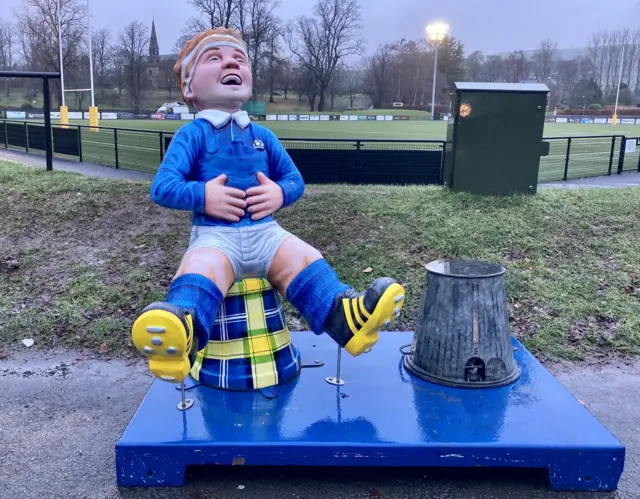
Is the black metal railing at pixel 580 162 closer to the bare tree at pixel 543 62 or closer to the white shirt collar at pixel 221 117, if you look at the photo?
the white shirt collar at pixel 221 117

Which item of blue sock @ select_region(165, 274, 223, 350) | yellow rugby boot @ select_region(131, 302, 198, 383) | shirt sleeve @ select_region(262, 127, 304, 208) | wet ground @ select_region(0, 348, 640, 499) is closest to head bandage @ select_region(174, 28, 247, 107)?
shirt sleeve @ select_region(262, 127, 304, 208)

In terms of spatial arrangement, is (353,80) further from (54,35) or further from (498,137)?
(498,137)

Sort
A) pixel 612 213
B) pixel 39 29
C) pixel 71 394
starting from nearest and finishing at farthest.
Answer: pixel 71 394
pixel 612 213
pixel 39 29

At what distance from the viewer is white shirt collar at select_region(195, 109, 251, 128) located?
3.35 meters

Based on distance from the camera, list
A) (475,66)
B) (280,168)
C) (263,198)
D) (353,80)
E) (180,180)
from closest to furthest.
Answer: (180,180), (263,198), (280,168), (353,80), (475,66)

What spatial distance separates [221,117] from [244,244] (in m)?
0.71

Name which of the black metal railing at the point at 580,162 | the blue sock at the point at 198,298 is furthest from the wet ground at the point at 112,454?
the black metal railing at the point at 580,162

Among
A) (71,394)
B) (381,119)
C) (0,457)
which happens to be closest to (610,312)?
(71,394)

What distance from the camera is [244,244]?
128 inches

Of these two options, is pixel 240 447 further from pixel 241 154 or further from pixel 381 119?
pixel 381 119

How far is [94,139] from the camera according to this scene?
2077cm

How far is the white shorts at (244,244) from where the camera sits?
3.21 metres

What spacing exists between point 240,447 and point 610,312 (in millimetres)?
3728

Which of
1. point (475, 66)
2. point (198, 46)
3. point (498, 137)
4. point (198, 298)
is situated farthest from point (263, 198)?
point (475, 66)
